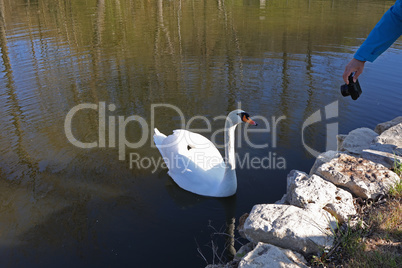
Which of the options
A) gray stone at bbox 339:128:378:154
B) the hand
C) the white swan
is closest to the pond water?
the white swan

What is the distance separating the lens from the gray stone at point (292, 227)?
11.1ft

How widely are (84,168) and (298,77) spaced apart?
260 inches

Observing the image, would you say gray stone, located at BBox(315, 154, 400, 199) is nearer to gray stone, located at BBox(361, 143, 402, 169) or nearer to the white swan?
gray stone, located at BBox(361, 143, 402, 169)

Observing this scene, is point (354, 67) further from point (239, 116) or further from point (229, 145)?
point (229, 145)

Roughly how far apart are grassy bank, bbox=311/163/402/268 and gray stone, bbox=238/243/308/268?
16 cm

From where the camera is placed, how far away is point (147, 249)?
Answer: 4.51m

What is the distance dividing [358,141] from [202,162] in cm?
253

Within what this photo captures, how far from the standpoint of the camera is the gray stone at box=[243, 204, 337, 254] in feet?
11.1

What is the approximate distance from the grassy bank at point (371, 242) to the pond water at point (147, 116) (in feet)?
4.19

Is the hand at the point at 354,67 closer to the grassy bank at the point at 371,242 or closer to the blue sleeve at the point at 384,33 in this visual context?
the blue sleeve at the point at 384,33

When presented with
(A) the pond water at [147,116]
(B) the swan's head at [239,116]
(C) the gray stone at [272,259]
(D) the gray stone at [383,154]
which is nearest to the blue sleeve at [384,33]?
(D) the gray stone at [383,154]

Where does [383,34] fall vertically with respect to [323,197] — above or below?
above

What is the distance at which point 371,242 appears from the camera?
327 centimetres

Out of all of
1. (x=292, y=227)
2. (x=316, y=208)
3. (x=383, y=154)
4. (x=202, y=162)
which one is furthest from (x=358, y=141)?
(x=292, y=227)
